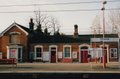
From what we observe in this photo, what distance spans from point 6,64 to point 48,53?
15.2 m

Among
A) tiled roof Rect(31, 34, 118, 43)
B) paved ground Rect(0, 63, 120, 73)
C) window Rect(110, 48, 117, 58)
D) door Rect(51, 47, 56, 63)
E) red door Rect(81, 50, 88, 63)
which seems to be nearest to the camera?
paved ground Rect(0, 63, 120, 73)

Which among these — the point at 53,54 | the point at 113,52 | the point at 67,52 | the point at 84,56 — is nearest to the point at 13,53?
the point at 53,54

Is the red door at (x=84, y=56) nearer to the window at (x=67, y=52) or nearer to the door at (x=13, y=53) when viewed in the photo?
the window at (x=67, y=52)

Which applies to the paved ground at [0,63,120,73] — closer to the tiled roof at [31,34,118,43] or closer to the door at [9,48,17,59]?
the tiled roof at [31,34,118,43]

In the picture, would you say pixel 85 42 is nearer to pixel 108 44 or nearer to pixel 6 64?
pixel 108 44

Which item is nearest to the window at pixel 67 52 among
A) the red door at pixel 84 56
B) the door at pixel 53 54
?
the door at pixel 53 54

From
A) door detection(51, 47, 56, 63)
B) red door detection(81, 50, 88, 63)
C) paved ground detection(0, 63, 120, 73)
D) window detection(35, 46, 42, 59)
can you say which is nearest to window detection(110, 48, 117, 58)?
red door detection(81, 50, 88, 63)

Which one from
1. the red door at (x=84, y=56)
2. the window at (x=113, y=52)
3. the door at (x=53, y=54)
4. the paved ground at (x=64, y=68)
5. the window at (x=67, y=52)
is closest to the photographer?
the paved ground at (x=64, y=68)

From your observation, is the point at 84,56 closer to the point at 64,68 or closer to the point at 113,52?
the point at 113,52
